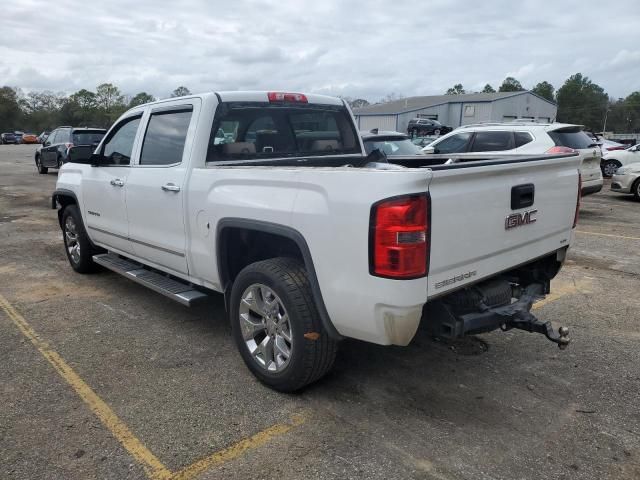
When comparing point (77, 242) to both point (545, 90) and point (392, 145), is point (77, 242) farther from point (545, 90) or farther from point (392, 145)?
point (545, 90)

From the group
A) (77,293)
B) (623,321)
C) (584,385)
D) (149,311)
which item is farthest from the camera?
(77,293)

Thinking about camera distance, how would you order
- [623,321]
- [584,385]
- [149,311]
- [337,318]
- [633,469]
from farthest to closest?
[149,311] → [623,321] → [584,385] → [337,318] → [633,469]

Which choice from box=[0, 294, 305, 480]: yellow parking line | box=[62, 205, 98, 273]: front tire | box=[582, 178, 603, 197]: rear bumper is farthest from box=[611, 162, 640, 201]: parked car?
box=[0, 294, 305, 480]: yellow parking line

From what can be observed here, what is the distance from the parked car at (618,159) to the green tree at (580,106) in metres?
87.5

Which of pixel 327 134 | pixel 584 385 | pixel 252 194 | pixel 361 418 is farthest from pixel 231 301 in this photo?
pixel 584 385

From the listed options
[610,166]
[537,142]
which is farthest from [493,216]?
[610,166]

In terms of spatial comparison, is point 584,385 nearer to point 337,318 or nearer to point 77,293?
point 337,318

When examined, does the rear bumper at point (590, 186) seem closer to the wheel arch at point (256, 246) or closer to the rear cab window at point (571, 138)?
the rear cab window at point (571, 138)

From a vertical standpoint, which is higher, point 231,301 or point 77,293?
point 231,301

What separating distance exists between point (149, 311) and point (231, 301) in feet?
5.72

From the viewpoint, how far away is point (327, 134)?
485 cm

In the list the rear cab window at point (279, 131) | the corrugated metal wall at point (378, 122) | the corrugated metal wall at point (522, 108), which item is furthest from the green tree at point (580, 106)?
the rear cab window at point (279, 131)

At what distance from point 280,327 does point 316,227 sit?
78 centimetres

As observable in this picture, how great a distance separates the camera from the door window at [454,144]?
431 inches
